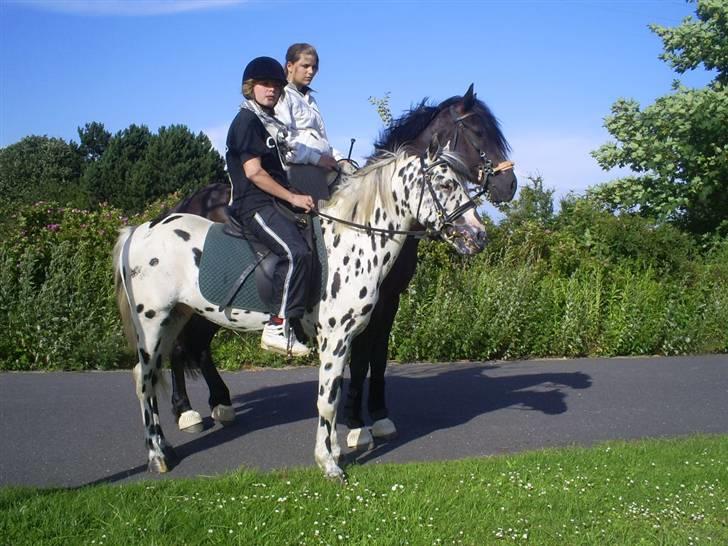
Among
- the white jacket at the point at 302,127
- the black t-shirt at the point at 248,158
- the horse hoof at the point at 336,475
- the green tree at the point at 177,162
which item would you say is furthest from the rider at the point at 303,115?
the green tree at the point at 177,162

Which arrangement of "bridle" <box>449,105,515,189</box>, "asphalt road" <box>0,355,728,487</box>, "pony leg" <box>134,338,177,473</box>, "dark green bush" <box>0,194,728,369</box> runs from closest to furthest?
"pony leg" <box>134,338,177,473</box>, "asphalt road" <box>0,355,728,487</box>, "bridle" <box>449,105,515,189</box>, "dark green bush" <box>0,194,728,369</box>

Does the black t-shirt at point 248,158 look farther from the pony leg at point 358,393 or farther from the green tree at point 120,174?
the green tree at point 120,174

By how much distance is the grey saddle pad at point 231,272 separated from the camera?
5.64m

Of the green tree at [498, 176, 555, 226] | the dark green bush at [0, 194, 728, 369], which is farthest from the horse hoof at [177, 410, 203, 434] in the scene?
the green tree at [498, 176, 555, 226]

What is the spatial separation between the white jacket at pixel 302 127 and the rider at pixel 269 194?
0.34 metres

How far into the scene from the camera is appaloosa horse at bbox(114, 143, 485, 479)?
216 inches

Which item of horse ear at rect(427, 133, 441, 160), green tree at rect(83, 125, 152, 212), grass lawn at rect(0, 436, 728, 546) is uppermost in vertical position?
green tree at rect(83, 125, 152, 212)

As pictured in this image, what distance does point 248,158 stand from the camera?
5.53 meters

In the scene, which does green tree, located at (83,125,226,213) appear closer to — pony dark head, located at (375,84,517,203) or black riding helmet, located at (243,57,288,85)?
pony dark head, located at (375,84,517,203)

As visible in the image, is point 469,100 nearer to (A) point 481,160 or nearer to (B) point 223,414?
(A) point 481,160

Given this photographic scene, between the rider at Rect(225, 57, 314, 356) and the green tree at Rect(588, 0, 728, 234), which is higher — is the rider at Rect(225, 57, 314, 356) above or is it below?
below

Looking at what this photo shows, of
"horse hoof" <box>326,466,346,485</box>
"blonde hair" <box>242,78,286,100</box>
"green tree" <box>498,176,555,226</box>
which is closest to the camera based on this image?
"horse hoof" <box>326,466,346,485</box>

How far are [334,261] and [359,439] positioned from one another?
1.73m

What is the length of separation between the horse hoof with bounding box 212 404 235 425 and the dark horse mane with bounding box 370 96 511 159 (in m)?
2.78
